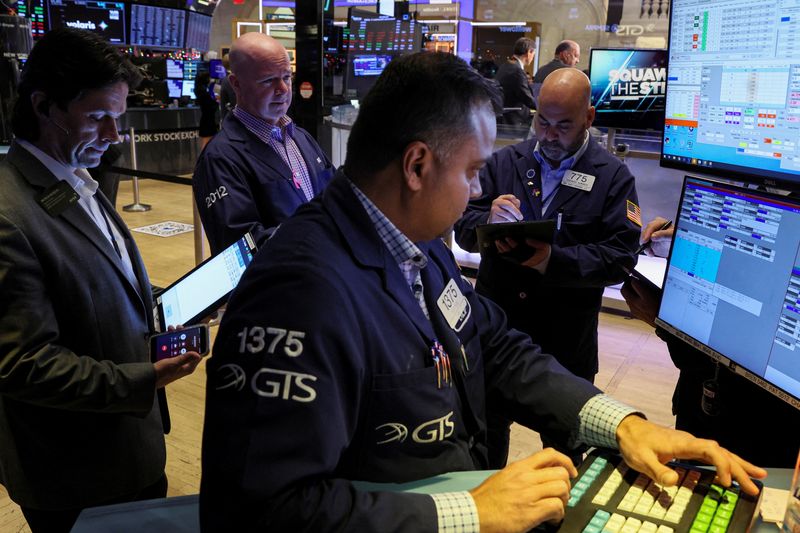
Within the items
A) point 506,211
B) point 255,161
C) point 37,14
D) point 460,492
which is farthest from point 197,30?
point 460,492

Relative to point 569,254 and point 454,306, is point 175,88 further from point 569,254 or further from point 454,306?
point 454,306

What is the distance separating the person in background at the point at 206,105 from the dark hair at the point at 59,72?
8145 millimetres

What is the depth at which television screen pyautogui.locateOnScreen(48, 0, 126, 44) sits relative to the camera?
5.42m

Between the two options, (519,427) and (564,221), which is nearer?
(564,221)

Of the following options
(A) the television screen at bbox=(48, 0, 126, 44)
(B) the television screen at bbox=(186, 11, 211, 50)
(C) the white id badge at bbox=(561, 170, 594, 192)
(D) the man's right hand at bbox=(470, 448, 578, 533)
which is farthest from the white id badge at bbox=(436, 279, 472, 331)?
(B) the television screen at bbox=(186, 11, 211, 50)

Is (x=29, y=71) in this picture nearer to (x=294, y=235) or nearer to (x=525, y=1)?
(x=294, y=235)

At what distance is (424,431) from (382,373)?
0.13 m

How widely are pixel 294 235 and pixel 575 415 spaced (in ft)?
2.10

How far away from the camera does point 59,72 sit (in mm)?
1552

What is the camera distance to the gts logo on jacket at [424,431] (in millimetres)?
966

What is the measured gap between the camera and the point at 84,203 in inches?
65.1

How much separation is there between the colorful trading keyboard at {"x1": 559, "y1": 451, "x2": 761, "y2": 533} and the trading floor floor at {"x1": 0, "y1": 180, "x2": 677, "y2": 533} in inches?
81.8

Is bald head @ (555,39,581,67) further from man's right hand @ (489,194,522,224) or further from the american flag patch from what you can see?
man's right hand @ (489,194,522,224)

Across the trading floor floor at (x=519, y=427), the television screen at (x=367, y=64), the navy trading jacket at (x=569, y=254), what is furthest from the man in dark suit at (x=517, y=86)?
the navy trading jacket at (x=569, y=254)
